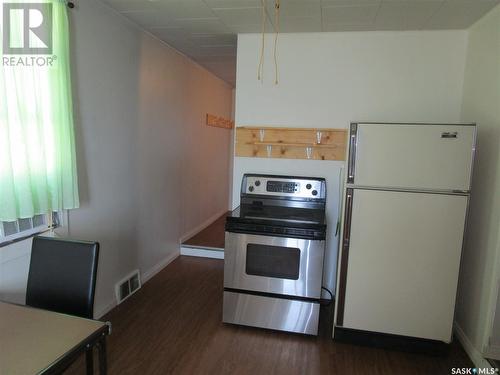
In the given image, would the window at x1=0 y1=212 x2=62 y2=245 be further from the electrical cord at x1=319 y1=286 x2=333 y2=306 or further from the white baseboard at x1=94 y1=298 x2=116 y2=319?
the electrical cord at x1=319 y1=286 x2=333 y2=306

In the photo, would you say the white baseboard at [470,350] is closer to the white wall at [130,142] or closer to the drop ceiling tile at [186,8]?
the white wall at [130,142]

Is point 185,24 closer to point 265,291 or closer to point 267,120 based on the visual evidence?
point 267,120

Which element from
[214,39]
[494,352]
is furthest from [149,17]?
[494,352]

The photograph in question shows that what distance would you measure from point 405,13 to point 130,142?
2403 mm

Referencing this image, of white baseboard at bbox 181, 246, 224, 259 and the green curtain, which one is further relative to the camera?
white baseboard at bbox 181, 246, 224, 259

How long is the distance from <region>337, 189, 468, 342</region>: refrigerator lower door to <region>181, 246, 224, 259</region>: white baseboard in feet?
6.61

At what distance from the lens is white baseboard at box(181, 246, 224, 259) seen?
13.5 ft

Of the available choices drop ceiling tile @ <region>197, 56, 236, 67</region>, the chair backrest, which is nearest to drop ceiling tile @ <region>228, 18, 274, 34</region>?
drop ceiling tile @ <region>197, 56, 236, 67</region>

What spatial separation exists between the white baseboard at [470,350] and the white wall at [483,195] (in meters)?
0.03

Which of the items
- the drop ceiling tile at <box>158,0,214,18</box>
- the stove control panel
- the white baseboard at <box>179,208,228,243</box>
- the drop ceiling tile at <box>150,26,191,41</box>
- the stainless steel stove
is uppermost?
the drop ceiling tile at <box>150,26,191,41</box>

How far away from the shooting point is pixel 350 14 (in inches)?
97.4

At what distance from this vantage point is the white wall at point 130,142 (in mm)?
2449

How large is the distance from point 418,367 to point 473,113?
1.86m

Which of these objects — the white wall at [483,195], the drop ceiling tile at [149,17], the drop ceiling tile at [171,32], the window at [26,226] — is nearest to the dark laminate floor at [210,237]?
the window at [26,226]
